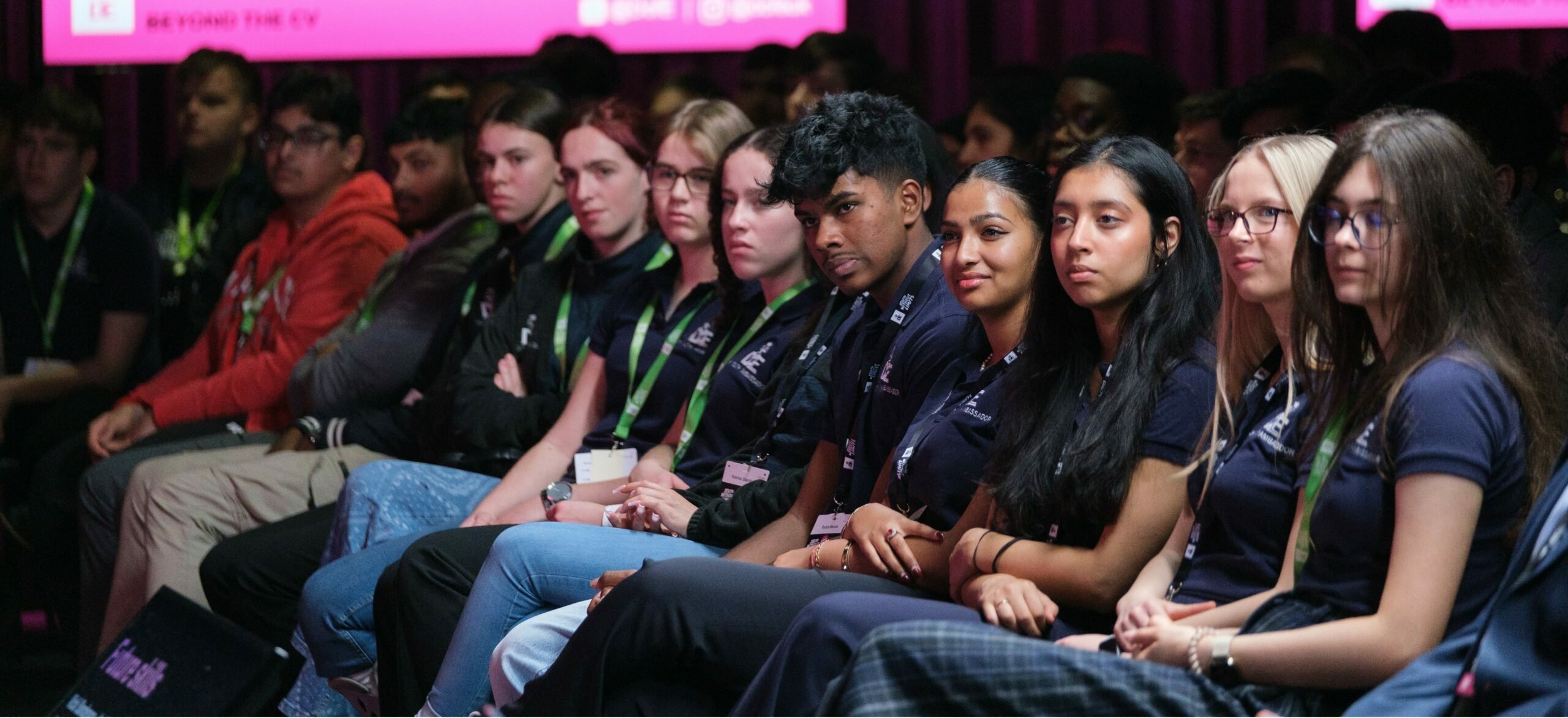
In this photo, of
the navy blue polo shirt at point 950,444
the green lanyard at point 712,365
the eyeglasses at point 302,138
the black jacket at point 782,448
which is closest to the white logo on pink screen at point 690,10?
the eyeglasses at point 302,138

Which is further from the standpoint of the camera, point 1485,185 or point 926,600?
point 926,600

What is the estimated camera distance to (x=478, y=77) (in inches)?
227

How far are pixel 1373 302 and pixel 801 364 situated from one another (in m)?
1.26

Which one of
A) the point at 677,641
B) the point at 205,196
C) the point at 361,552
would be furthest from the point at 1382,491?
the point at 205,196

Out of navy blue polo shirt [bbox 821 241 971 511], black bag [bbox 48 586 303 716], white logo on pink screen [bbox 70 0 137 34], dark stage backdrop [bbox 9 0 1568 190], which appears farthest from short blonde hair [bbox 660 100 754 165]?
white logo on pink screen [bbox 70 0 137 34]

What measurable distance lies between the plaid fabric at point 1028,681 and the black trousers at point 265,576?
6.75 ft

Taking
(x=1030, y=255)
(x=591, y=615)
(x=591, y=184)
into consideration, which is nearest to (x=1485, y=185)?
→ (x=1030, y=255)

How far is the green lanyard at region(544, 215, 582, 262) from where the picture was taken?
3.98 m

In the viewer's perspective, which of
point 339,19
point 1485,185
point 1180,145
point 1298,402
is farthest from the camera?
point 339,19

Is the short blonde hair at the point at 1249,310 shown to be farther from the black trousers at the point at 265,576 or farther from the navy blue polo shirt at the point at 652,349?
the black trousers at the point at 265,576

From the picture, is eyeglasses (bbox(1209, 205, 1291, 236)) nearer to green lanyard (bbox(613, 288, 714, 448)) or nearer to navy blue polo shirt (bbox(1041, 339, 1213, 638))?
navy blue polo shirt (bbox(1041, 339, 1213, 638))

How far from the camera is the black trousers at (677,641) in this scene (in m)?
2.26

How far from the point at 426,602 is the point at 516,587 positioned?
280 millimetres

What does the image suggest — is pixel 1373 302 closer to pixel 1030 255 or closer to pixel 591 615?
pixel 1030 255
